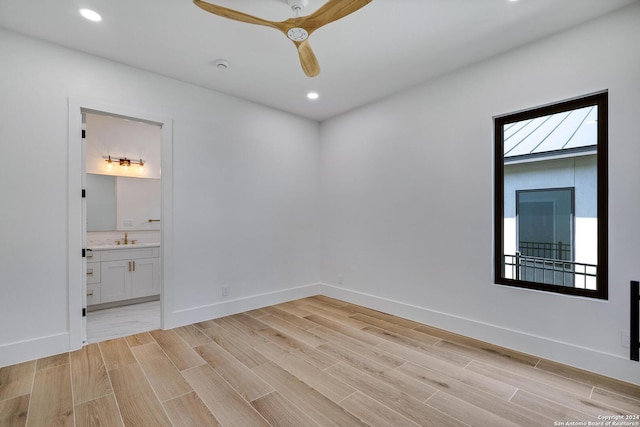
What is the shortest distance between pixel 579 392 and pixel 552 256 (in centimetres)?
111

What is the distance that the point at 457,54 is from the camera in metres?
2.87

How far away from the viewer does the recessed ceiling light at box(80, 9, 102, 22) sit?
Answer: 2.26m

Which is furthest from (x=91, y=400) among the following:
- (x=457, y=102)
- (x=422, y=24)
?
(x=457, y=102)

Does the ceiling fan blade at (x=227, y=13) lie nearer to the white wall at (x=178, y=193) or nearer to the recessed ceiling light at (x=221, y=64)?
the recessed ceiling light at (x=221, y=64)

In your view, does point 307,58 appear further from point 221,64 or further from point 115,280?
point 115,280

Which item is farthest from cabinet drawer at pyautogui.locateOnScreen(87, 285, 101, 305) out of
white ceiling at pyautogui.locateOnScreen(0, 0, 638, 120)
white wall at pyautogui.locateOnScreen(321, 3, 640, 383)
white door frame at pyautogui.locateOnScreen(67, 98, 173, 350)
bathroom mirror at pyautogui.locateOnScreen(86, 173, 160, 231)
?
white wall at pyautogui.locateOnScreen(321, 3, 640, 383)

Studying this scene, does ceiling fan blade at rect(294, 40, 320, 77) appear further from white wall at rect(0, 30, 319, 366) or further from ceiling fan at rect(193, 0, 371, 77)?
white wall at rect(0, 30, 319, 366)

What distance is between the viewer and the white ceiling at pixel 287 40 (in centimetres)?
222

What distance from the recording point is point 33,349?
8.40ft

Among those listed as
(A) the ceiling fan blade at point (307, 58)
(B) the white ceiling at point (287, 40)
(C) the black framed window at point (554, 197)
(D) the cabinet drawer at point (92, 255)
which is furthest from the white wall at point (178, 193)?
(C) the black framed window at point (554, 197)

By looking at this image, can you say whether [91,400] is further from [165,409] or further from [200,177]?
[200,177]

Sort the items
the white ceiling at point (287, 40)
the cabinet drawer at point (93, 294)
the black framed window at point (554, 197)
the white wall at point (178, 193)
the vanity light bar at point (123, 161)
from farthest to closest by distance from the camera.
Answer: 1. the vanity light bar at point (123, 161)
2. the cabinet drawer at point (93, 294)
3. the white wall at point (178, 193)
4. the black framed window at point (554, 197)
5. the white ceiling at point (287, 40)

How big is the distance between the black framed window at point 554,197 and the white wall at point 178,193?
2.64m

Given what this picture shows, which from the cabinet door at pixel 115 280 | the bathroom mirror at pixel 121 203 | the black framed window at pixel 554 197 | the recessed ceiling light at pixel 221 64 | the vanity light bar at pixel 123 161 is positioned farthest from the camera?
the vanity light bar at pixel 123 161
